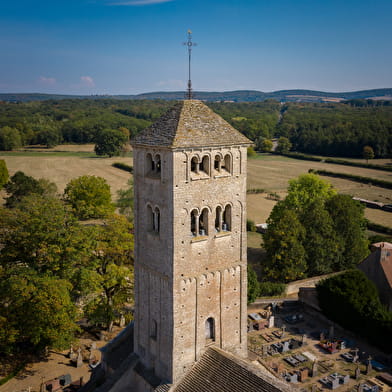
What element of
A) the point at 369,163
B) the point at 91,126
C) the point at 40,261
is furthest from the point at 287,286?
the point at 91,126

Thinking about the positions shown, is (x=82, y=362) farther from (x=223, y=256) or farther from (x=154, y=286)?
(x=223, y=256)

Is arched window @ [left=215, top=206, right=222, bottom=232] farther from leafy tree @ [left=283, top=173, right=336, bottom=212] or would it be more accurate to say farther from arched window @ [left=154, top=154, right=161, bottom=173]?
leafy tree @ [left=283, top=173, right=336, bottom=212]

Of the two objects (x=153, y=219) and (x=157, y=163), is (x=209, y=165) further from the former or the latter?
(x=153, y=219)


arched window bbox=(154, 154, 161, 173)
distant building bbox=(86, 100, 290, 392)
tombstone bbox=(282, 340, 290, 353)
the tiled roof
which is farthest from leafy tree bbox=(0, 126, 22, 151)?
the tiled roof

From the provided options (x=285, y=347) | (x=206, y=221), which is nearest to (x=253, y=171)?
(x=285, y=347)

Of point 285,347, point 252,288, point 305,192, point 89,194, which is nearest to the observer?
point 285,347
